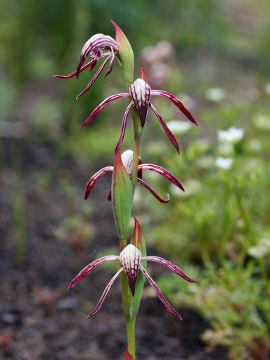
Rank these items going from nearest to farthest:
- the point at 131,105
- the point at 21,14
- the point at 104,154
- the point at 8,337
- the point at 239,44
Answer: the point at 131,105 < the point at 8,337 < the point at 104,154 < the point at 21,14 < the point at 239,44

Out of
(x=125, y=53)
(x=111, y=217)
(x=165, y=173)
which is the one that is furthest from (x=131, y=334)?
(x=111, y=217)

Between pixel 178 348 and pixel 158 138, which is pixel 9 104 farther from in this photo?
pixel 178 348

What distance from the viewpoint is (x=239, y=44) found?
8.91 meters

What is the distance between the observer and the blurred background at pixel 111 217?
1.67 m

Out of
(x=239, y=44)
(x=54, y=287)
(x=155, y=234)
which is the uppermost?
(x=239, y=44)

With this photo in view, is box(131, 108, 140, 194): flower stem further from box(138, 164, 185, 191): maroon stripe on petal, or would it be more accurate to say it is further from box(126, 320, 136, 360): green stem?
box(126, 320, 136, 360): green stem

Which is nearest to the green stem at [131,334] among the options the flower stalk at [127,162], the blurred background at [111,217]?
the flower stalk at [127,162]

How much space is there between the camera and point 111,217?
3086 mm

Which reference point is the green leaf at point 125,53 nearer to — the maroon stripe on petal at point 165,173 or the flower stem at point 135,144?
the flower stem at point 135,144

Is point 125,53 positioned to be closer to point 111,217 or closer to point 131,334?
point 131,334

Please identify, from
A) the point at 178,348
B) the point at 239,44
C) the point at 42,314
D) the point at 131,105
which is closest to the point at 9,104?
the point at 42,314

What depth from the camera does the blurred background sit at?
65.9 inches

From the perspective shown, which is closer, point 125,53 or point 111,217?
point 125,53

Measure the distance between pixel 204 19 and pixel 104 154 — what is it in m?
3.03
